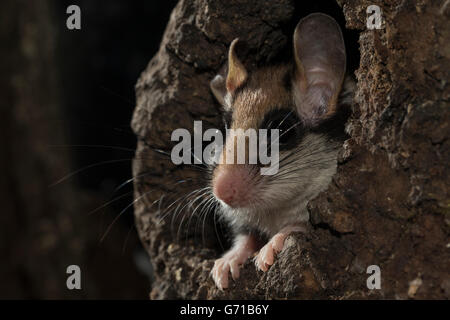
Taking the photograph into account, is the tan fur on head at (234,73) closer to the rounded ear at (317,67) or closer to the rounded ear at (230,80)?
the rounded ear at (230,80)

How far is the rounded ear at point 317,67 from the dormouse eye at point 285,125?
64 millimetres

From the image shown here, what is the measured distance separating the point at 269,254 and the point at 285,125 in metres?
0.69

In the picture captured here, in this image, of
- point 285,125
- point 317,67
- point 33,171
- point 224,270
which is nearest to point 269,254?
point 224,270

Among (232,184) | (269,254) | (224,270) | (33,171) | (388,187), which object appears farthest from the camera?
(33,171)

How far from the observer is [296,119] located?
9.75 ft

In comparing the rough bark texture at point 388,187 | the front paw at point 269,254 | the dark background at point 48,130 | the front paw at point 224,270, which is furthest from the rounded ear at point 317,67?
the dark background at point 48,130

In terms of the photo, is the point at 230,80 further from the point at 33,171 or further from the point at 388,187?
the point at 33,171

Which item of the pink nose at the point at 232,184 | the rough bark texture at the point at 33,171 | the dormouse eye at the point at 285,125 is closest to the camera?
the pink nose at the point at 232,184

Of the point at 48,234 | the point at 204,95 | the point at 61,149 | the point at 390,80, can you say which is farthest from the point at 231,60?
the point at 48,234

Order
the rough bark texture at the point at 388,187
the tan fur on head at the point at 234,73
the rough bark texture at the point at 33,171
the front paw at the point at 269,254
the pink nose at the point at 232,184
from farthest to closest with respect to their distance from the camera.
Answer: the rough bark texture at the point at 33,171, the tan fur on head at the point at 234,73, the pink nose at the point at 232,184, the front paw at the point at 269,254, the rough bark texture at the point at 388,187

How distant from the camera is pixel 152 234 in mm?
3521

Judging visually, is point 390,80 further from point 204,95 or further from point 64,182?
point 64,182

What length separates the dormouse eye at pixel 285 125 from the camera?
113 inches

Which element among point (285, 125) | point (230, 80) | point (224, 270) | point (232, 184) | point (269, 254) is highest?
point (230, 80)
